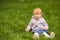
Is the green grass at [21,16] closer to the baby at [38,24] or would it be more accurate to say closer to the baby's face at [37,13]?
the baby at [38,24]

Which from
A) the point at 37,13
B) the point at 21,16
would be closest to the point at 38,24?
the point at 37,13

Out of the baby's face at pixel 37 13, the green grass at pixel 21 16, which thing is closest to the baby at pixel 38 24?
the baby's face at pixel 37 13

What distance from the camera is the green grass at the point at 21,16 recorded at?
466 centimetres

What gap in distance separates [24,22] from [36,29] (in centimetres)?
91

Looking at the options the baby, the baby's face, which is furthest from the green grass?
the baby's face

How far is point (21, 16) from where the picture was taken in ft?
20.2

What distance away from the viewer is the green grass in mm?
4657

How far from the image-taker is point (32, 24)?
480cm

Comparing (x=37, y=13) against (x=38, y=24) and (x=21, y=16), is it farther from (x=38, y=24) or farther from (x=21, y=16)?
(x=21, y=16)

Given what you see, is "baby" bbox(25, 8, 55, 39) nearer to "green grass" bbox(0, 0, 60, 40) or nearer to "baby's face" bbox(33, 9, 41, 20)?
"baby's face" bbox(33, 9, 41, 20)

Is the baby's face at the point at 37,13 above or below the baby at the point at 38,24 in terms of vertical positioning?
above

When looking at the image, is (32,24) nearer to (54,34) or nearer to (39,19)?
(39,19)

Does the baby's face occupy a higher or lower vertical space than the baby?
higher

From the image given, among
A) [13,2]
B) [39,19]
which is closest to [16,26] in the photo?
[39,19]
